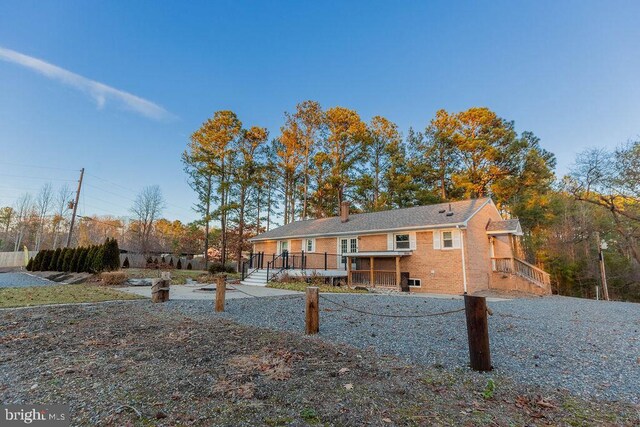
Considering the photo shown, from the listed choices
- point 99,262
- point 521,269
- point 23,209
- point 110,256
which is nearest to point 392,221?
point 521,269

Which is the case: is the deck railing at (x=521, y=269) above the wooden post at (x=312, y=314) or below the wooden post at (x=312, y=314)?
above

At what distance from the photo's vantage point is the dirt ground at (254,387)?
2.49 m

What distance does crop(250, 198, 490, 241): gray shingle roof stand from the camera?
1629 cm

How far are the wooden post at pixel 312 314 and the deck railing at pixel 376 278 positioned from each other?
11.1 meters

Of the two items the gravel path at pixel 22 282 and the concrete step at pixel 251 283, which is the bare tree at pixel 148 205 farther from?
the concrete step at pixel 251 283

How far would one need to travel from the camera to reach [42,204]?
1526 inches

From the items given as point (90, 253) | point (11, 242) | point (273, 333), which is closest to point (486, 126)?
point (273, 333)

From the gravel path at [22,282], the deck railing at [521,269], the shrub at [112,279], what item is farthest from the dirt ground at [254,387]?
the deck railing at [521,269]

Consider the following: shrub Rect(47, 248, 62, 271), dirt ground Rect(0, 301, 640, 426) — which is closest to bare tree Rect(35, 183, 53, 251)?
shrub Rect(47, 248, 62, 271)

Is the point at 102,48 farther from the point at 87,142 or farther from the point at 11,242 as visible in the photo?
the point at 11,242

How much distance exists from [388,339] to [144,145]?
22.5 metres

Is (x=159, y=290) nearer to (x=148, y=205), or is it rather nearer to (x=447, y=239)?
(x=447, y=239)

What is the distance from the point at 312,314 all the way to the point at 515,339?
378 cm

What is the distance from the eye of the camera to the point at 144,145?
21125 mm
